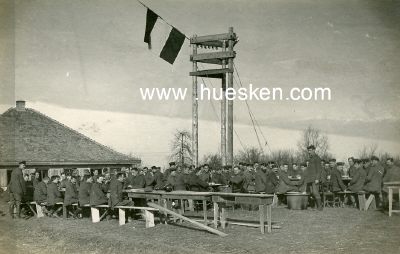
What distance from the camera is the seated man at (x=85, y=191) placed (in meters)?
14.5

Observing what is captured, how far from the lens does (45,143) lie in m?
27.4

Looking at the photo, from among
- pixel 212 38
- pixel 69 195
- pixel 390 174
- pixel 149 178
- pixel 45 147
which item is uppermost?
pixel 212 38

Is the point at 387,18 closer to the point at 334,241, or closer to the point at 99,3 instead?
the point at 334,241

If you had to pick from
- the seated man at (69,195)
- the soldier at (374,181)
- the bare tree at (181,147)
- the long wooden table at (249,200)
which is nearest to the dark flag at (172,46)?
the seated man at (69,195)

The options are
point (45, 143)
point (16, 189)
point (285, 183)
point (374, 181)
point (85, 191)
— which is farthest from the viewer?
point (45, 143)

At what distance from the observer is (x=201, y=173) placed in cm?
1650

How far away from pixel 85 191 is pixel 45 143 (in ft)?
46.0

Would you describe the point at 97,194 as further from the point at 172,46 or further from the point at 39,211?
the point at 172,46

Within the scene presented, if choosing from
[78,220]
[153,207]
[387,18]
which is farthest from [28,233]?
[387,18]

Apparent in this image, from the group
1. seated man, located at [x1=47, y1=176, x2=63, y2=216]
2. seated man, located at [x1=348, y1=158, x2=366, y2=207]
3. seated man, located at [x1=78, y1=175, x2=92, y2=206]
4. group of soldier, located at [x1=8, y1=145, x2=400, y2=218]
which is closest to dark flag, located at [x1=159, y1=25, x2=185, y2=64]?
group of soldier, located at [x1=8, y1=145, x2=400, y2=218]

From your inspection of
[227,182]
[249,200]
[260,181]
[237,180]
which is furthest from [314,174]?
[249,200]

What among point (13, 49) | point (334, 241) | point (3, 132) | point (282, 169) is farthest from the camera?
point (3, 132)

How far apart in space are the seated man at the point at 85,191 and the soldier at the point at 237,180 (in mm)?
4613

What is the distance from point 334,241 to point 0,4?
10.1 m
